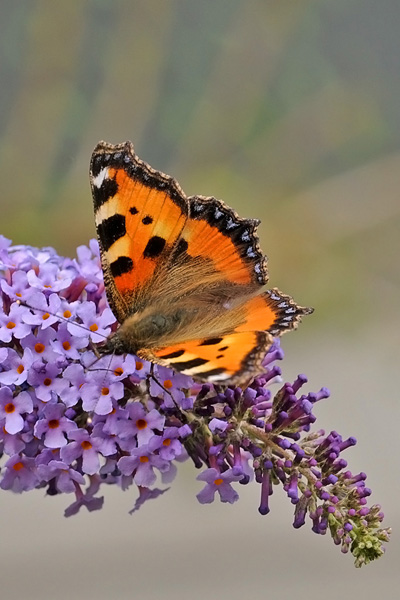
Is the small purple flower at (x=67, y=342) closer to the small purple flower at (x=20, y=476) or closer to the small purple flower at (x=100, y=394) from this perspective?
the small purple flower at (x=100, y=394)

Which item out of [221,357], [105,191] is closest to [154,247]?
[105,191]

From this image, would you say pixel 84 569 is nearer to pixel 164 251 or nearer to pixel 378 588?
pixel 378 588

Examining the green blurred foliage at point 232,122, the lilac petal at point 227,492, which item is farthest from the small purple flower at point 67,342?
the green blurred foliage at point 232,122

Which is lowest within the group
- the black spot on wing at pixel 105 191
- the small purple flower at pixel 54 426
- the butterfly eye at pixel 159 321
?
the small purple flower at pixel 54 426

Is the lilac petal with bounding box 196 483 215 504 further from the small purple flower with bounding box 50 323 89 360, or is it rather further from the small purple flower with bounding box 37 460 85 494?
the small purple flower with bounding box 50 323 89 360

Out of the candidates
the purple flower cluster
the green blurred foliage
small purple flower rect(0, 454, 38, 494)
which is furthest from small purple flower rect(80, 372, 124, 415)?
the green blurred foliage
